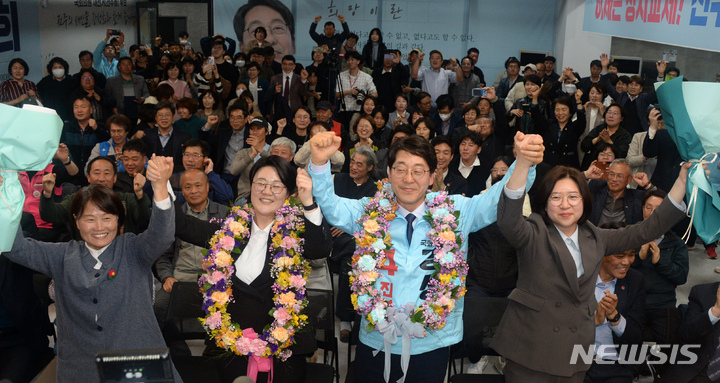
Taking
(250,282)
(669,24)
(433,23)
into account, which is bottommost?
(250,282)

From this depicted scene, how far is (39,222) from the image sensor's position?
15.7 feet

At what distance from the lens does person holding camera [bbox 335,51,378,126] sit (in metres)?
8.45

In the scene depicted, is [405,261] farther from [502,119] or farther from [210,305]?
[502,119]

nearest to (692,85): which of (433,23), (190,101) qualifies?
(190,101)

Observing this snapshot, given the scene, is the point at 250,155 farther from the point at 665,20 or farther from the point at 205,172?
the point at 665,20

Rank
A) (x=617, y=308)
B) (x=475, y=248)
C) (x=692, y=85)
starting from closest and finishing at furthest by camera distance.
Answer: (x=692, y=85), (x=617, y=308), (x=475, y=248)

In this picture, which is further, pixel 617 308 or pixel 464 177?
pixel 464 177

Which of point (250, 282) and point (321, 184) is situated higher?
point (321, 184)

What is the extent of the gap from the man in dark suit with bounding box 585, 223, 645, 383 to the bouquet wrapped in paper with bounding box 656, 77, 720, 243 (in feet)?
2.56

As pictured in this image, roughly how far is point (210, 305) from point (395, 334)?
842 millimetres

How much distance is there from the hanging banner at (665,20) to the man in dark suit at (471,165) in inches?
64.4

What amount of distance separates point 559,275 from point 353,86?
6.26 metres

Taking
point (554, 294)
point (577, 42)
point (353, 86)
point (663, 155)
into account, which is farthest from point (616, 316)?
point (577, 42)

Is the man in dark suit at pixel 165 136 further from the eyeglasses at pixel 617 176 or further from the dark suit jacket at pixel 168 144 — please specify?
the eyeglasses at pixel 617 176
